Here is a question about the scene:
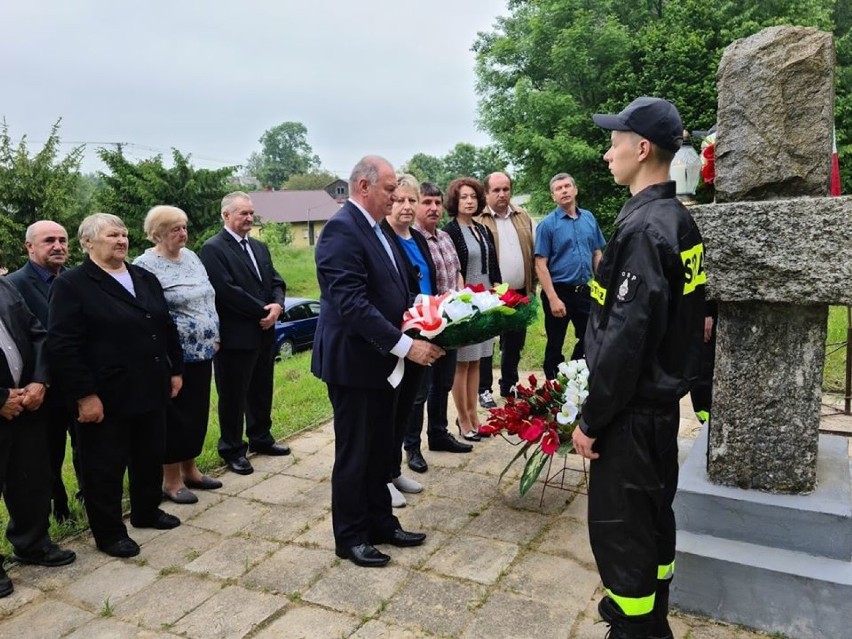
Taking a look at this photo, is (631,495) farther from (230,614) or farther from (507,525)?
(230,614)

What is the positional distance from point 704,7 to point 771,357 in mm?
23675

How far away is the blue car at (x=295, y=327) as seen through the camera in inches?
551

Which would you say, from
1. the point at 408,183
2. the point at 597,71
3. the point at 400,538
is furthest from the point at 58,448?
the point at 597,71

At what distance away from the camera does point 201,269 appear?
4312mm

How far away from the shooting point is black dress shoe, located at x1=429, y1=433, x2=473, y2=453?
191 inches

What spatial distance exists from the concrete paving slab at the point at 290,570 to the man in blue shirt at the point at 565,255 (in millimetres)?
2960

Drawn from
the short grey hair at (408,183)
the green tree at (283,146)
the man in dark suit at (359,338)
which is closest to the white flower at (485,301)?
the man in dark suit at (359,338)

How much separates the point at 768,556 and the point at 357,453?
1.90 meters

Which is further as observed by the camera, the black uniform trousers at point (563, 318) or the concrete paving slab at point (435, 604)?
the black uniform trousers at point (563, 318)

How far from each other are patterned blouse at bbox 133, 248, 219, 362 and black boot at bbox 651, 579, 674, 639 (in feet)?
9.93

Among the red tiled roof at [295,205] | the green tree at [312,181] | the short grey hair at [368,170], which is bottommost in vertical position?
the short grey hair at [368,170]

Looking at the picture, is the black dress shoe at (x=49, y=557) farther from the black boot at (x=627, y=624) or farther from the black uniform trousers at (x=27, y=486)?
the black boot at (x=627, y=624)

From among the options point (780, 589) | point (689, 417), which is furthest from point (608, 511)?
point (689, 417)

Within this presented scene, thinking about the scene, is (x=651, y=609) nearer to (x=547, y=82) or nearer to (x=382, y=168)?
(x=382, y=168)
